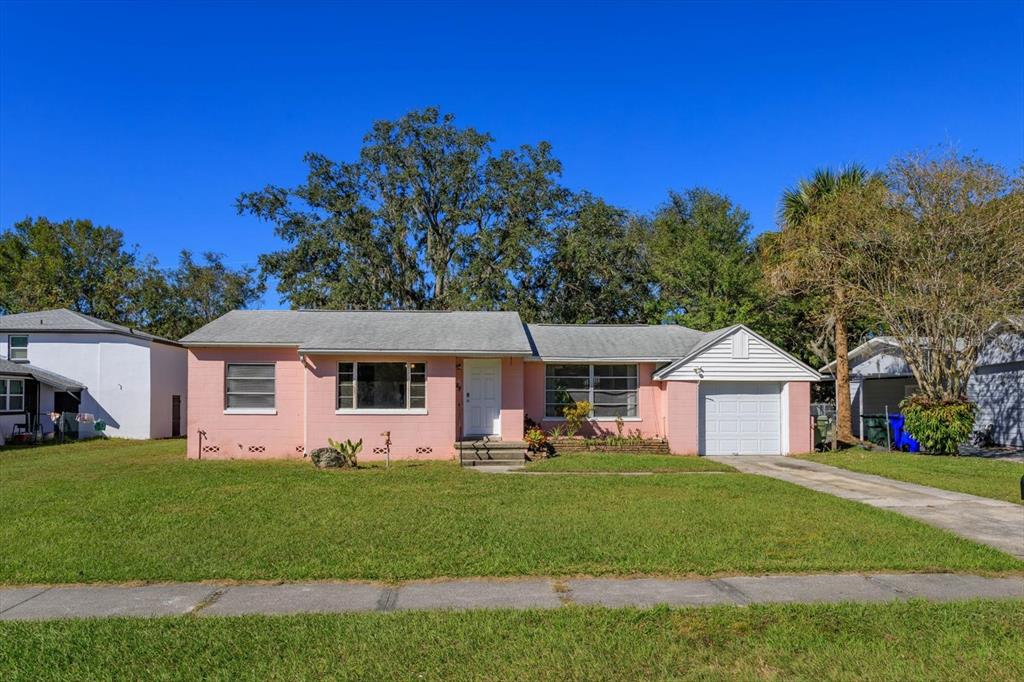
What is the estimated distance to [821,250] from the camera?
2009 cm

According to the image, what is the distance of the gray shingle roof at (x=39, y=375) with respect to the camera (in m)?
22.5

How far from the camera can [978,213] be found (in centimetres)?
1764

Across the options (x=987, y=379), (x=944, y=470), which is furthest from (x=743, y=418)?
(x=987, y=379)

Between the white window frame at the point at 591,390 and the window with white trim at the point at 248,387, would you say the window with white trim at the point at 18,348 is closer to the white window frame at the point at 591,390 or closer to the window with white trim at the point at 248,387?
the window with white trim at the point at 248,387

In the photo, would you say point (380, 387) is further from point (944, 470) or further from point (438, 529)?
point (944, 470)

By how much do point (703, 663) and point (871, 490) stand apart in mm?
9535

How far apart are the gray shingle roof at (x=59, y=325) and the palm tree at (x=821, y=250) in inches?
878

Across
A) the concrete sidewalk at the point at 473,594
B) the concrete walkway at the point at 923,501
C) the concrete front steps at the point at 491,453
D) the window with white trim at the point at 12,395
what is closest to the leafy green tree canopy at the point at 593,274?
the concrete front steps at the point at 491,453

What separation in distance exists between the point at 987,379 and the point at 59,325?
108 ft

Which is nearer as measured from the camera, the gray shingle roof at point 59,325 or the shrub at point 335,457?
the shrub at point 335,457

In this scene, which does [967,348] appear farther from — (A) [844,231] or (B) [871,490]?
(B) [871,490]

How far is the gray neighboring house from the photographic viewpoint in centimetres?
2048

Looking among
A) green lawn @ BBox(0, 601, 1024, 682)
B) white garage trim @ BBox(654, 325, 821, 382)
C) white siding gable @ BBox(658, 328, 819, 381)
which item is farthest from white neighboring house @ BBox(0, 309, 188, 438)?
green lawn @ BBox(0, 601, 1024, 682)

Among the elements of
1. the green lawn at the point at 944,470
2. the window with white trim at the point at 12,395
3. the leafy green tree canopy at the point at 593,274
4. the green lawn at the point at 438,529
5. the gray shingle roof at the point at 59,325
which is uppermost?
the leafy green tree canopy at the point at 593,274
